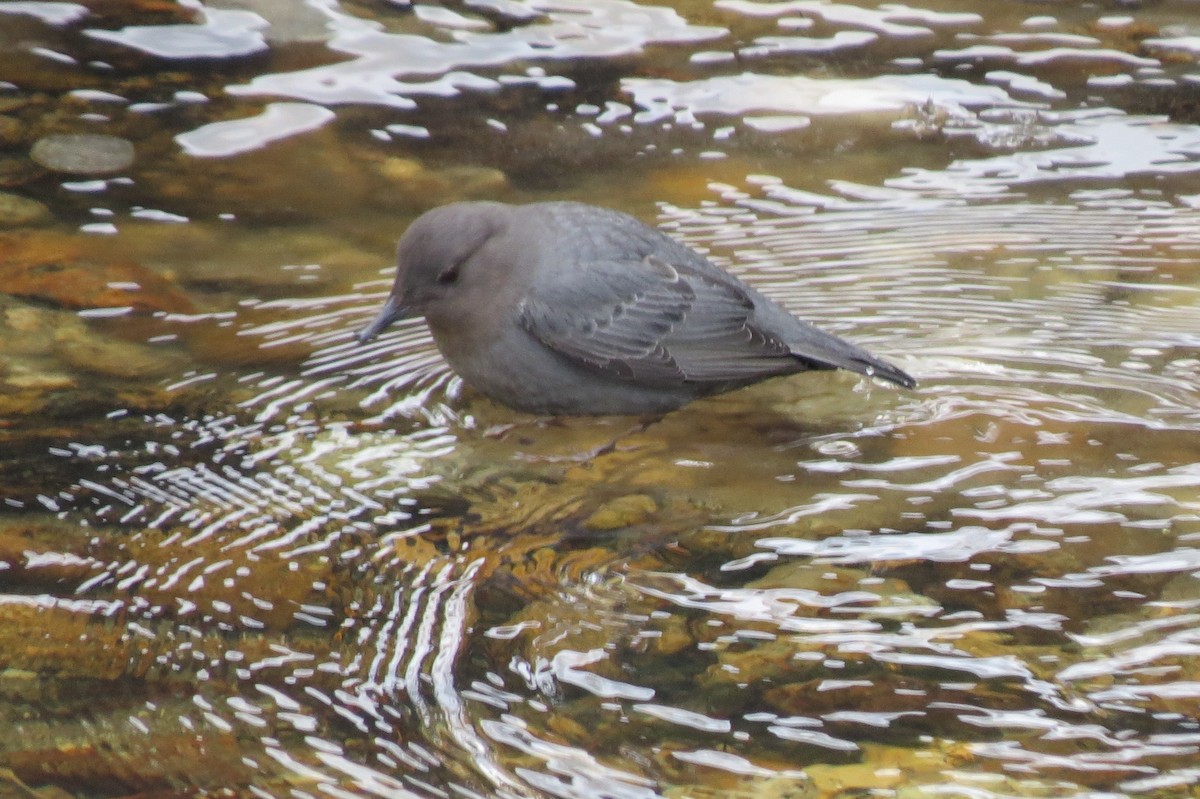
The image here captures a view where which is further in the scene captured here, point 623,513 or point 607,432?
point 607,432

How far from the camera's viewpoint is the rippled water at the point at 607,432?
9.41 ft

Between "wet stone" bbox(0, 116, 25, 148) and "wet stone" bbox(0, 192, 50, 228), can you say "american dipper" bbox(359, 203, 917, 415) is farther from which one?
"wet stone" bbox(0, 116, 25, 148)

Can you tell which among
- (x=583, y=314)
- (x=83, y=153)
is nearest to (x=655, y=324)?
(x=583, y=314)

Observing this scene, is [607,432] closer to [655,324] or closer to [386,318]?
[655,324]

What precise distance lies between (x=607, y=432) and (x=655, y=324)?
389 mm

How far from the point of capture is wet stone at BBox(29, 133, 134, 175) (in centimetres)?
543

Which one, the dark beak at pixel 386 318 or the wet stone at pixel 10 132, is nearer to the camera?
the dark beak at pixel 386 318

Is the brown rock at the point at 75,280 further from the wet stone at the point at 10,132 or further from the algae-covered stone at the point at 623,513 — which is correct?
the algae-covered stone at the point at 623,513

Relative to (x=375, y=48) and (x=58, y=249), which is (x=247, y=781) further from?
(x=375, y=48)

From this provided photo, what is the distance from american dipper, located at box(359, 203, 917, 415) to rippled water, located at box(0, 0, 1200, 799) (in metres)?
0.14

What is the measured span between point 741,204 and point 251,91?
2.14m

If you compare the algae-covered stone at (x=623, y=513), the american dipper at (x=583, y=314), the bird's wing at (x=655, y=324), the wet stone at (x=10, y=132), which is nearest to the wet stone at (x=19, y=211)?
the wet stone at (x=10, y=132)

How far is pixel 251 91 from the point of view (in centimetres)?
608

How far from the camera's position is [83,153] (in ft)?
18.1
